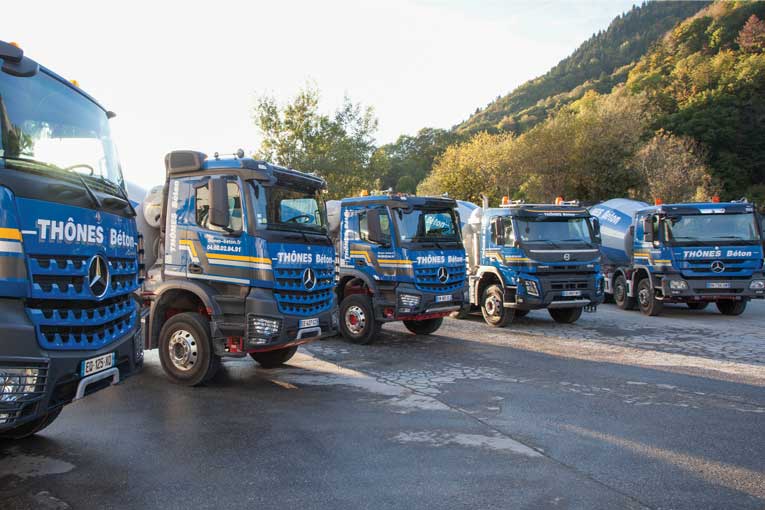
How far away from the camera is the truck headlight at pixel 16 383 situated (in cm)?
365

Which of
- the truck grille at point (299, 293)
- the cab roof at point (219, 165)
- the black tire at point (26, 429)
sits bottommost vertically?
the black tire at point (26, 429)

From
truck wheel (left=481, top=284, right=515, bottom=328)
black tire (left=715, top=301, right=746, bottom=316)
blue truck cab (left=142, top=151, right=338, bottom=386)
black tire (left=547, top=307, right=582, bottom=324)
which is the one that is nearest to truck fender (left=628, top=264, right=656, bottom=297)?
black tire (left=715, top=301, right=746, bottom=316)

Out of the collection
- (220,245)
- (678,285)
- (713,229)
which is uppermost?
(713,229)

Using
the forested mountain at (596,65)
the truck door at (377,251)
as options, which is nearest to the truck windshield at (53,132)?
the truck door at (377,251)

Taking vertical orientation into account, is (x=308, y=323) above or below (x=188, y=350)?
above

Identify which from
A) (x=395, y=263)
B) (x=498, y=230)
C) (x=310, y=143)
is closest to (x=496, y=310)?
(x=498, y=230)

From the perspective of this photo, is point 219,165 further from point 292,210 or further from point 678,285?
point 678,285

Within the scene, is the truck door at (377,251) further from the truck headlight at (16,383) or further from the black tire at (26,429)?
the truck headlight at (16,383)

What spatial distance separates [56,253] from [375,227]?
694 cm

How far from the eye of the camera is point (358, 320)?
1071 centimetres

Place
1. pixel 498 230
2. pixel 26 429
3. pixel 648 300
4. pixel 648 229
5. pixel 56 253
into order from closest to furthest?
pixel 56 253, pixel 26 429, pixel 498 230, pixel 648 229, pixel 648 300

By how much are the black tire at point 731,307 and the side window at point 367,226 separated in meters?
9.35

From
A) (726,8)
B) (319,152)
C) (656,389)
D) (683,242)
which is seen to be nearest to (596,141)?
(319,152)

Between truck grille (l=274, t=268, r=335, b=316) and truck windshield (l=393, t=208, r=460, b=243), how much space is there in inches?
110
